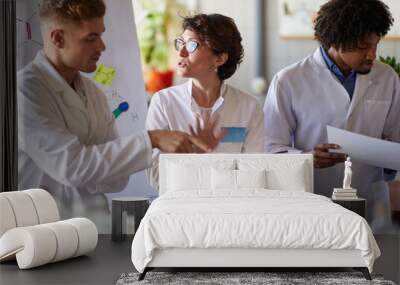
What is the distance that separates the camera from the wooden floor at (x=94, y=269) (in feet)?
19.6

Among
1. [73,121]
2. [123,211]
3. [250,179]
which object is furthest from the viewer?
[73,121]

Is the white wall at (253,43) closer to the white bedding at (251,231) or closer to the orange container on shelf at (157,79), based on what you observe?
the orange container on shelf at (157,79)

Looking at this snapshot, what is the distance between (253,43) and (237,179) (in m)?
1.43

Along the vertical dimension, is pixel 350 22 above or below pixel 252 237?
above

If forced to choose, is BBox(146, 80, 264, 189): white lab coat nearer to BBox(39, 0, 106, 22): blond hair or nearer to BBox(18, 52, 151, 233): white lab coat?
BBox(18, 52, 151, 233): white lab coat

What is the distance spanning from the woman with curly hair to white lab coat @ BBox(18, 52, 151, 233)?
15.9 inches

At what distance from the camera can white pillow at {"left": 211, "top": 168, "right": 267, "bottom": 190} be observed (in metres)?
7.42

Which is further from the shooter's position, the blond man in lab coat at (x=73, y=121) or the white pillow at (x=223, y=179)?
the blond man in lab coat at (x=73, y=121)

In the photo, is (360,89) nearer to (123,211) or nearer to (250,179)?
(250,179)

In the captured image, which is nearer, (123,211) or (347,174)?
(347,174)

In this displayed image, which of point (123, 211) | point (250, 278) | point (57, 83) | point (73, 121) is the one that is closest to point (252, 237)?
point (250, 278)

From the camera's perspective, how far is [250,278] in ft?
19.4

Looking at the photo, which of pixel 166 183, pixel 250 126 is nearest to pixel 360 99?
pixel 250 126

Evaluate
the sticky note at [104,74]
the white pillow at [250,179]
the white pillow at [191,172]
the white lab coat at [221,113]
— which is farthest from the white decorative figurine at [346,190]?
the sticky note at [104,74]
